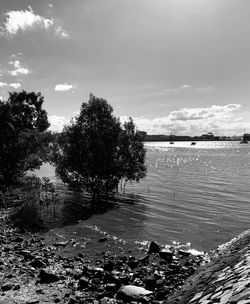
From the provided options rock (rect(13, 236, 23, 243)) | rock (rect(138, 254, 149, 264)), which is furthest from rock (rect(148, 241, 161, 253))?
rock (rect(13, 236, 23, 243))

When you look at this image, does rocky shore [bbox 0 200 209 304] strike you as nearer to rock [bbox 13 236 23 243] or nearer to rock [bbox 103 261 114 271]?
rock [bbox 103 261 114 271]

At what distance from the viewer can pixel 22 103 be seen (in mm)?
68812

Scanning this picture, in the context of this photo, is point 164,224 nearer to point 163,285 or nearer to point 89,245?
point 89,245

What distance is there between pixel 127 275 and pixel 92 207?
72.1ft

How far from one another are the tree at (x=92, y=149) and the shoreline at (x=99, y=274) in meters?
18.5

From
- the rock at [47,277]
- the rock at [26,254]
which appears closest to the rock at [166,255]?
the rock at [47,277]

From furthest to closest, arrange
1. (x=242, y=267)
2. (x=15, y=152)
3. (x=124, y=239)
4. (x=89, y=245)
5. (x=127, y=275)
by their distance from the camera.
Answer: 1. (x=15, y=152)
2. (x=124, y=239)
3. (x=89, y=245)
4. (x=127, y=275)
5. (x=242, y=267)

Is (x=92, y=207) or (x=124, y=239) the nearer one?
(x=124, y=239)

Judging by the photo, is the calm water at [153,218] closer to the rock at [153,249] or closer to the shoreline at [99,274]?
the rock at [153,249]

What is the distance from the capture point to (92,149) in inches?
1629

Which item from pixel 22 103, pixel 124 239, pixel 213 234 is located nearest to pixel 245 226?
pixel 213 234

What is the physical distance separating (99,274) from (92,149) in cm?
2520

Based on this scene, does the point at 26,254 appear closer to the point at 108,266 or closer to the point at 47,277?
the point at 47,277

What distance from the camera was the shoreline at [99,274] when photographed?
14.3m
